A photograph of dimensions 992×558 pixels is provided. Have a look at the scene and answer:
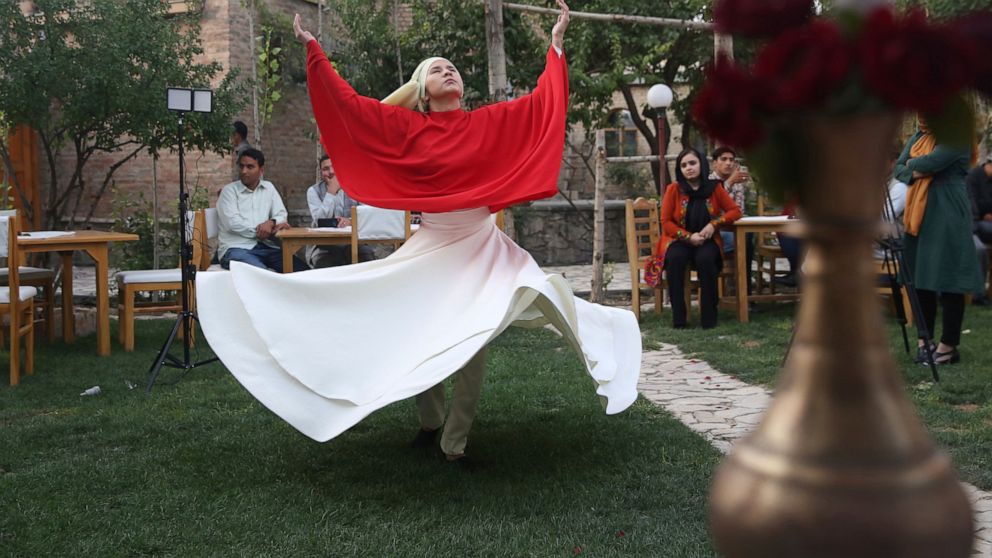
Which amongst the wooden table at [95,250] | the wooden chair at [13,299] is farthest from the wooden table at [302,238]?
the wooden chair at [13,299]

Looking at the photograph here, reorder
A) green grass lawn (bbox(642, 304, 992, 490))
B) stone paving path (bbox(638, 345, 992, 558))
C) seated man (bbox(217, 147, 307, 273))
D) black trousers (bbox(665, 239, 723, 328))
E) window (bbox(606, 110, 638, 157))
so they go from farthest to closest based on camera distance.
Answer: window (bbox(606, 110, 638, 157)), black trousers (bbox(665, 239, 723, 328)), seated man (bbox(217, 147, 307, 273)), stone paving path (bbox(638, 345, 992, 558)), green grass lawn (bbox(642, 304, 992, 490))

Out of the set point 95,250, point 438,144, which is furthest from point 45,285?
point 438,144

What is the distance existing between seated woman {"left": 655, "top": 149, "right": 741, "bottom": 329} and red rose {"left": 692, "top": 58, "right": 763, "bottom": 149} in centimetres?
765

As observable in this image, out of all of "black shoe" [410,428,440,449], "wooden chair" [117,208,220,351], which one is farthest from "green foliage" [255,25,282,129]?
"black shoe" [410,428,440,449]

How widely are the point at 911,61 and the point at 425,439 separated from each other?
3.86 metres

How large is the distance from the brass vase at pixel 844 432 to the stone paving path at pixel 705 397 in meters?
3.02

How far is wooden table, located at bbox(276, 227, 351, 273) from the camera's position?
7.84 metres

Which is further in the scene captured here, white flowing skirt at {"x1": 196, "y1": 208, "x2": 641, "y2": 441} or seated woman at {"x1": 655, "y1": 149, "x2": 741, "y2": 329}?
seated woman at {"x1": 655, "y1": 149, "x2": 741, "y2": 329}

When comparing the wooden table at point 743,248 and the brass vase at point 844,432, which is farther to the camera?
the wooden table at point 743,248

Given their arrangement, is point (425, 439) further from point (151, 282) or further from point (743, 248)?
point (743, 248)

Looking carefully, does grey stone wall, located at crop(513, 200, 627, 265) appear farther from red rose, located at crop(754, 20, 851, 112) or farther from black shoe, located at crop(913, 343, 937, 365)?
red rose, located at crop(754, 20, 851, 112)

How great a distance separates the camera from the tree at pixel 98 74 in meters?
8.29

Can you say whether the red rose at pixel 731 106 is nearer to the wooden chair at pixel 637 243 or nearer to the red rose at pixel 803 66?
the red rose at pixel 803 66

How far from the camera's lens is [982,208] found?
9734 mm
